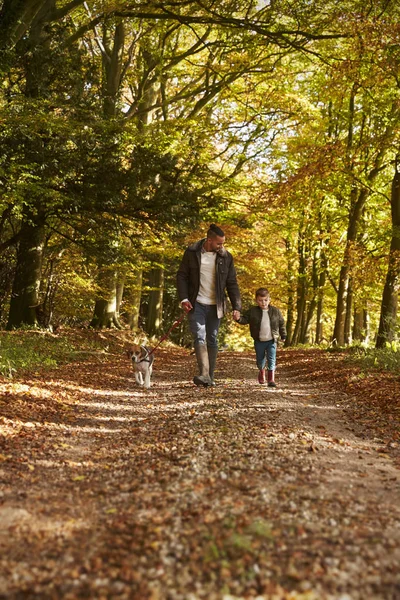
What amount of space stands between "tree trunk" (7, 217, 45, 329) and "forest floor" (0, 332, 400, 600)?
8194 millimetres

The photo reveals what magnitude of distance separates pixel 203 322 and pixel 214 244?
1.27 meters

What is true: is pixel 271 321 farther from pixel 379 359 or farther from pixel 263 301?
pixel 379 359

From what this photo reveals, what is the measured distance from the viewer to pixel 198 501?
3.29 m

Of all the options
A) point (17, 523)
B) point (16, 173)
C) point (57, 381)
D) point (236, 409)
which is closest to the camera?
point (17, 523)

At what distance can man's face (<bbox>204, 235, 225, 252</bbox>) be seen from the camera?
7.90 m

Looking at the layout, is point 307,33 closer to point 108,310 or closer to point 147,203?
point 147,203

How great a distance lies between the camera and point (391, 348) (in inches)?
525

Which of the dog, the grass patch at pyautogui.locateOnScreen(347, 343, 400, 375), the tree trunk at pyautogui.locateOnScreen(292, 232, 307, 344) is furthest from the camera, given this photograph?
the tree trunk at pyautogui.locateOnScreen(292, 232, 307, 344)

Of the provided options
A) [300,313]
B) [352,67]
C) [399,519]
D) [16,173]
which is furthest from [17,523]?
[300,313]

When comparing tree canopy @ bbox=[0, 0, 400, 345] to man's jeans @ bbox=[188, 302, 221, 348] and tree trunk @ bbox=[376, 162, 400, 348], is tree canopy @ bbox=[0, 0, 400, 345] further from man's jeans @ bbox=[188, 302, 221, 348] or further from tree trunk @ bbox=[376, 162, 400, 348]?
man's jeans @ bbox=[188, 302, 221, 348]

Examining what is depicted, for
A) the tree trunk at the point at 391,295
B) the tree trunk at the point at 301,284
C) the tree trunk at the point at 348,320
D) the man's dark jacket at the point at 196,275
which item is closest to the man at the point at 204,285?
the man's dark jacket at the point at 196,275

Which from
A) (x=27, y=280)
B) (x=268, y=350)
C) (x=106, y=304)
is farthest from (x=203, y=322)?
(x=106, y=304)

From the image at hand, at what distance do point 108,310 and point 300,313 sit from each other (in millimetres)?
13071

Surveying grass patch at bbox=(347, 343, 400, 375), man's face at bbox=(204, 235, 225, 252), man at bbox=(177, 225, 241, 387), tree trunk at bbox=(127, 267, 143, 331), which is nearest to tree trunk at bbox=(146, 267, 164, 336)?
tree trunk at bbox=(127, 267, 143, 331)
